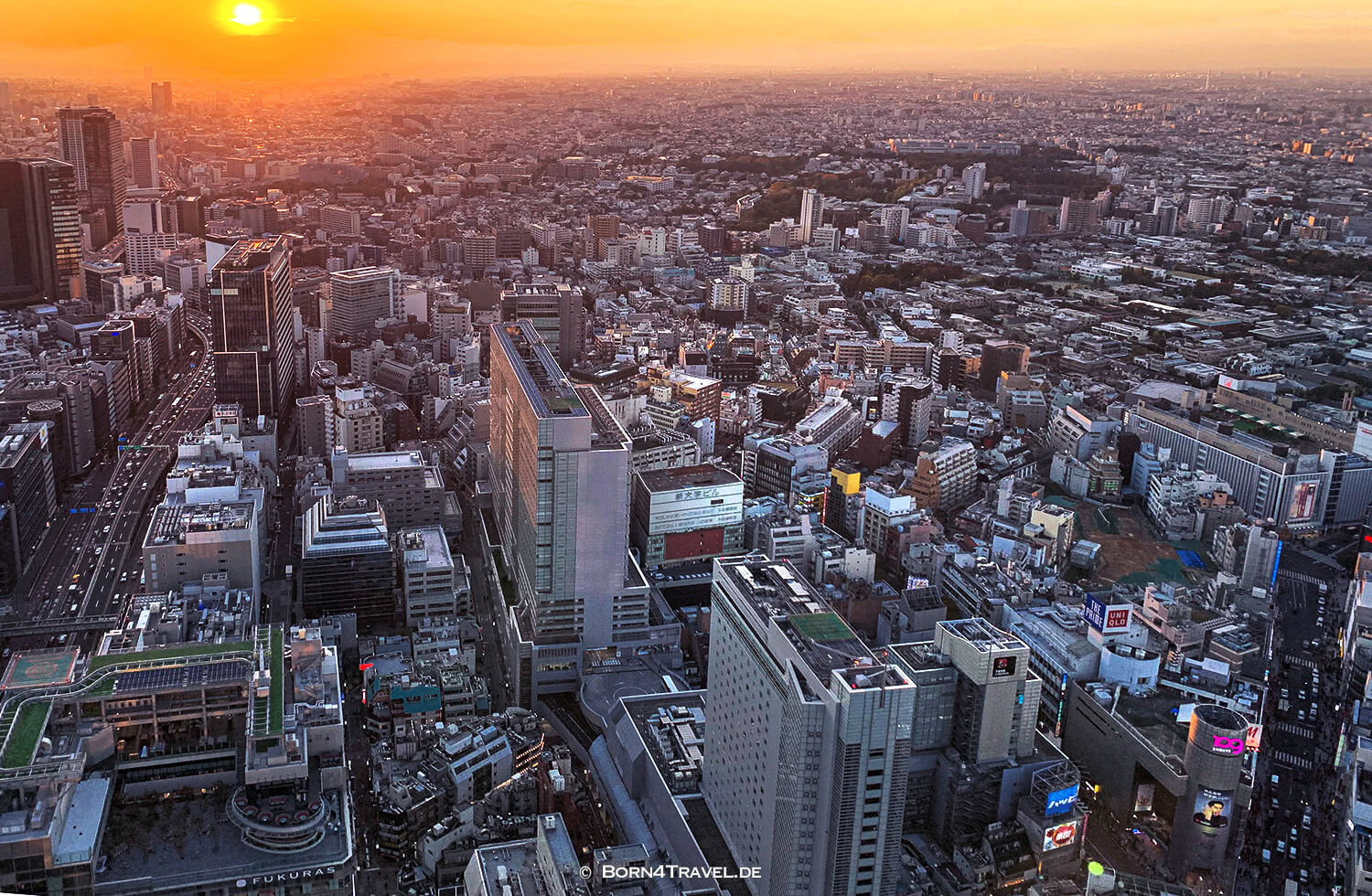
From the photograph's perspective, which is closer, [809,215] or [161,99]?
[809,215]

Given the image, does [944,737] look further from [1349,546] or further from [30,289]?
[30,289]

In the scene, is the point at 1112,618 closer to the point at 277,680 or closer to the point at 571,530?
the point at 571,530

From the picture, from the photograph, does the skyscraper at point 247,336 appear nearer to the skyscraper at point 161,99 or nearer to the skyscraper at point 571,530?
the skyscraper at point 571,530

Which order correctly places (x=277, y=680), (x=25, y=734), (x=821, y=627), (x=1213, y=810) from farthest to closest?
(x=277, y=680), (x=1213, y=810), (x=25, y=734), (x=821, y=627)

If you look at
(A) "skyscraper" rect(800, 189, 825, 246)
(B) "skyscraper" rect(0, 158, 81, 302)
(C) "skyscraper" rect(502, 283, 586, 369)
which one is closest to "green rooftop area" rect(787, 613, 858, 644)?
(C) "skyscraper" rect(502, 283, 586, 369)

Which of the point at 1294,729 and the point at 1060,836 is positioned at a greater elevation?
the point at 1060,836

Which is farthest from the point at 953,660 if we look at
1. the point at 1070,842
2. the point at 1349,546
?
the point at 1349,546

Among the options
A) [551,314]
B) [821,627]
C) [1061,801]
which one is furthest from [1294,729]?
[551,314]
